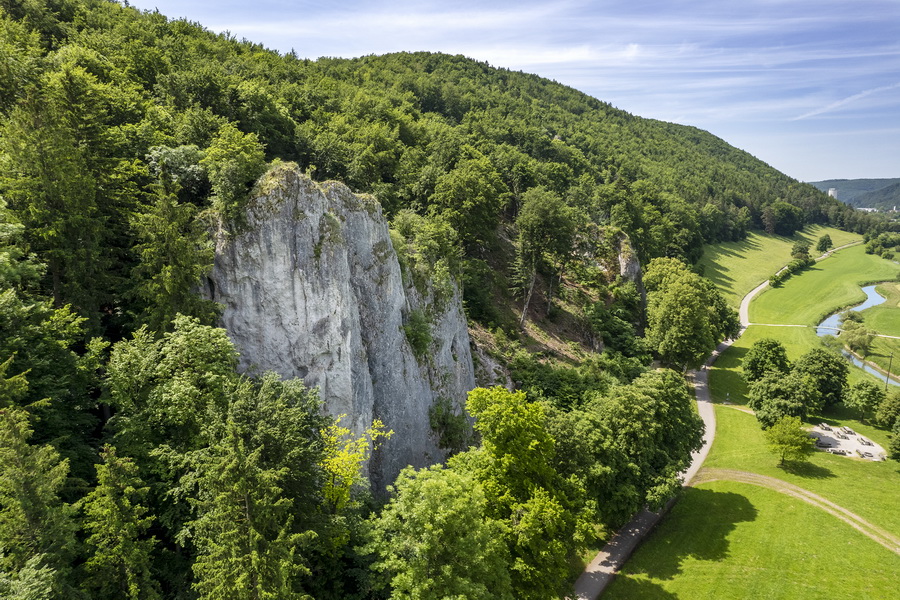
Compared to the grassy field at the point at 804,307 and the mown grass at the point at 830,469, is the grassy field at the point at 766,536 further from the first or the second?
the grassy field at the point at 804,307

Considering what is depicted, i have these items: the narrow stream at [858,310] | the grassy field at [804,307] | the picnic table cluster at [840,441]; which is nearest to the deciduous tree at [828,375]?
the picnic table cluster at [840,441]

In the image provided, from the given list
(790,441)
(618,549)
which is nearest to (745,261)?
(790,441)

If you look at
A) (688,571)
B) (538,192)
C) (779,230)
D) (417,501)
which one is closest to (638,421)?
(688,571)

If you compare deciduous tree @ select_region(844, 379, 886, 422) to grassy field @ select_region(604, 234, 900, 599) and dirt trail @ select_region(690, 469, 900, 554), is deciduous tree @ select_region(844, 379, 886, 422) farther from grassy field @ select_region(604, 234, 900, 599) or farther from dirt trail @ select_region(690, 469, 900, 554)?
dirt trail @ select_region(690, 469, 900, 554)

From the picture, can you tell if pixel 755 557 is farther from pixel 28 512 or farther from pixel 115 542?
pixel 28 512

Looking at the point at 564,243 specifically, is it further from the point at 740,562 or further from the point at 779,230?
the point at 779,230

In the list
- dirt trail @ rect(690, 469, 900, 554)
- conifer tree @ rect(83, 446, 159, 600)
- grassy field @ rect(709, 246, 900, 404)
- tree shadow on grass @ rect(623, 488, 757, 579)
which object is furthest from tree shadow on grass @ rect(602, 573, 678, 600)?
grassy field @ rect(709, 246, 900, 404)
